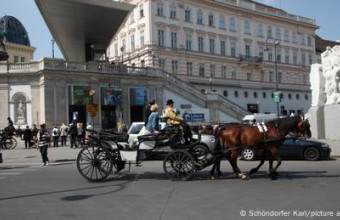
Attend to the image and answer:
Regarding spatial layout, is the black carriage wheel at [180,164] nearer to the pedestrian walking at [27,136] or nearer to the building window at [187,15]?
the pedestrian walking at [27,136]

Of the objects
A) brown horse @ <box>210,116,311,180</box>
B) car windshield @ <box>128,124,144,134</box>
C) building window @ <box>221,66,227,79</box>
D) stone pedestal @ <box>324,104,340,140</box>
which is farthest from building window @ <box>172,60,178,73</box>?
brown horse @ <box>210,116,311,180</box>

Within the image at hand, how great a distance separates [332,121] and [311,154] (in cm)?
670

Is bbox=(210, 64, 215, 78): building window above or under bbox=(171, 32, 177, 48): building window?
under

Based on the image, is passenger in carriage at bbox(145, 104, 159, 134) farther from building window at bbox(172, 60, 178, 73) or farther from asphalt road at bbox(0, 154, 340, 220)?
building window at bbox(172, 60, 178, 73)

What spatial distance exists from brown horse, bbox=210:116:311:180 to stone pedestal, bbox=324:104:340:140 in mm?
12270

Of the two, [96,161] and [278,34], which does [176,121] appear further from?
[278,34]

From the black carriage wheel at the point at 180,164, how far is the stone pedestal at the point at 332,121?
Answer: 14.4 m

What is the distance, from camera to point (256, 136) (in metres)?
11.8

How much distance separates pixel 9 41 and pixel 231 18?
5228cm

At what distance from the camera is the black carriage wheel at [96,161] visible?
12.0 metres

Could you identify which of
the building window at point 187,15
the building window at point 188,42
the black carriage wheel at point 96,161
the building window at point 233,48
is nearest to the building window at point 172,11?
the building window at point 187,15

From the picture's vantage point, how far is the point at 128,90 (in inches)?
1594

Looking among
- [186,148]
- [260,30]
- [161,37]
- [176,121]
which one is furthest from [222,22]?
[186,148]

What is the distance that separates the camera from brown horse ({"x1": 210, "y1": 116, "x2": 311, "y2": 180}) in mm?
11719
